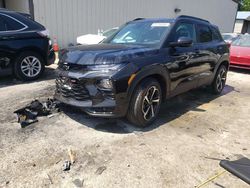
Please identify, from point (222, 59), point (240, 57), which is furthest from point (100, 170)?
point (240, 57)

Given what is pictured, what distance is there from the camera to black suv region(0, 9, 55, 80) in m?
6.10

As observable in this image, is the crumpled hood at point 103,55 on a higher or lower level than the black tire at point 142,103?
higher

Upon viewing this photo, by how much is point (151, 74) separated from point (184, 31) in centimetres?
141

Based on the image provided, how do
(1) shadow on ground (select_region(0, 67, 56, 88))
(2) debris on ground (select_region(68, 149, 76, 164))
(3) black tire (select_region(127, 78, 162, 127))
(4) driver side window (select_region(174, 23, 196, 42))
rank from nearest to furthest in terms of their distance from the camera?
1. (2) debris on ground (select_region(68, 149, 76, 164))
2. (3) black tire (select_region(127, 78, 162, 127))
3. (4) driver side window (select_region(174, 23, 196, 42))
4. (1) shadow on ground (select_region(0, 67, 56, 88))

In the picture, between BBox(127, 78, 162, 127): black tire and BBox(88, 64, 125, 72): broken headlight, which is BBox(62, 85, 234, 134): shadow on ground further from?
BBox(88, 64, 125, 72): broken headlight

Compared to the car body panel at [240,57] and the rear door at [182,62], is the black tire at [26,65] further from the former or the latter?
the car body panel at [240,57]

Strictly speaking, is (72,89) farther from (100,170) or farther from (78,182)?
(78,182)

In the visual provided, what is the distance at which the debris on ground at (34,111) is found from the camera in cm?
408

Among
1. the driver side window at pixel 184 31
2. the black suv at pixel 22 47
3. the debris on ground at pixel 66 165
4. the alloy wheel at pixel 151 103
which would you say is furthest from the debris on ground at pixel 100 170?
the black suv at pixel 22 47

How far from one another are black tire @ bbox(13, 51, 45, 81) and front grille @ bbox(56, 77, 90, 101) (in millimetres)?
2829

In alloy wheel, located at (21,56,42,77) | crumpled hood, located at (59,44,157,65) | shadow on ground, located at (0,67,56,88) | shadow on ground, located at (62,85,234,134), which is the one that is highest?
crumpled hood, located at (59,44,157,65)

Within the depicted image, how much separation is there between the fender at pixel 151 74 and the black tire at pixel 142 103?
0.11m

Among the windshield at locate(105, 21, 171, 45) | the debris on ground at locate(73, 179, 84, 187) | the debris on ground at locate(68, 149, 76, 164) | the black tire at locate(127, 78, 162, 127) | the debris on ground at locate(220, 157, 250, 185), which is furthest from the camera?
the windshield at locate(105, 21, 171, 45)

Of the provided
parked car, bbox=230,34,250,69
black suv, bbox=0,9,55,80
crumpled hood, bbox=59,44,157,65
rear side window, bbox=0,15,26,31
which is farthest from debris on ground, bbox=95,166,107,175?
parked car, bbox=230,34,250,69
